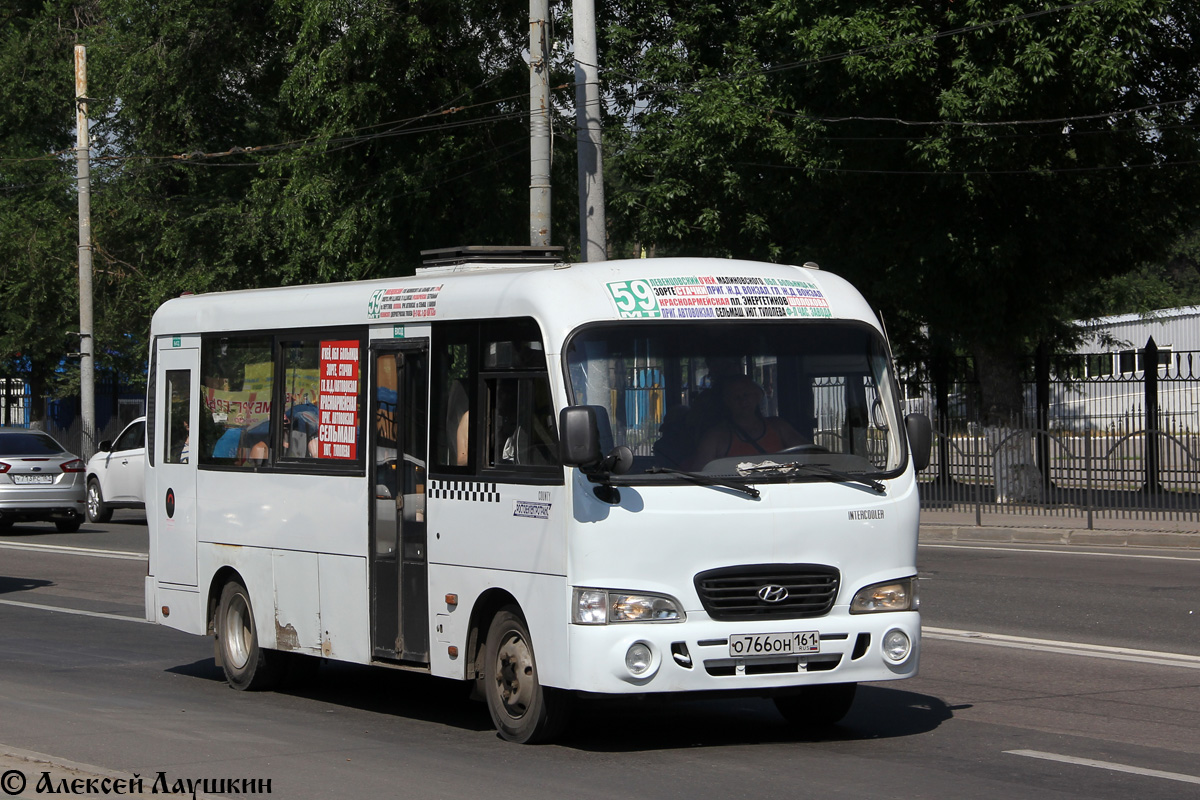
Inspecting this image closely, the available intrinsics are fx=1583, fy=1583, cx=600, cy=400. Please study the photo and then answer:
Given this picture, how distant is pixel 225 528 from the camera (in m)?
10.6

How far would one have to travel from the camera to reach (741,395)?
8.08 m

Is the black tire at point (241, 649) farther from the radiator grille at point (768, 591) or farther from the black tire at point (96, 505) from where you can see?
the black tire at point (96, 505)

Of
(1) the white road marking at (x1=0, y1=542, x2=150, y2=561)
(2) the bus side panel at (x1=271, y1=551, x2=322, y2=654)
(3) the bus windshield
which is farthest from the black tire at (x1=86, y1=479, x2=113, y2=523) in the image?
(3) the bus windshield

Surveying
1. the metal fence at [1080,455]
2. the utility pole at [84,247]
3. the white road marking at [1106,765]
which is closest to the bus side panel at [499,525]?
the white road marking at [1106,765]

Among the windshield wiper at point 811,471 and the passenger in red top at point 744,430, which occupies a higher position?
the passenger in red top at point 744,430

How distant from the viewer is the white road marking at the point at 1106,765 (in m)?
7.12

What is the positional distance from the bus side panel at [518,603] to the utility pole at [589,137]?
11.6 meters

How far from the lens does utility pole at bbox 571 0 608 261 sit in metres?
19.8

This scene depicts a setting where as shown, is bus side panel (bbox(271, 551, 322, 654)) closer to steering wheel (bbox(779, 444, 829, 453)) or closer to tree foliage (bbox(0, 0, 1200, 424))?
steering wheel (bbox(779, 444, 829, 453))

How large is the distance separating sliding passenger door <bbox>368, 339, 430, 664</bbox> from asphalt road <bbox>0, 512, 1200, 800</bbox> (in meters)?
0.52

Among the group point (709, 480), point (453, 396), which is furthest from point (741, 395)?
point (453, 396)

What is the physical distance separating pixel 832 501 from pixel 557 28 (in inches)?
942

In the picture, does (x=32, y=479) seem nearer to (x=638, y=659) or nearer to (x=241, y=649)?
(x=241, y=649)

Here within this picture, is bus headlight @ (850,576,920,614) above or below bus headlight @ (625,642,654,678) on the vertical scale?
above
